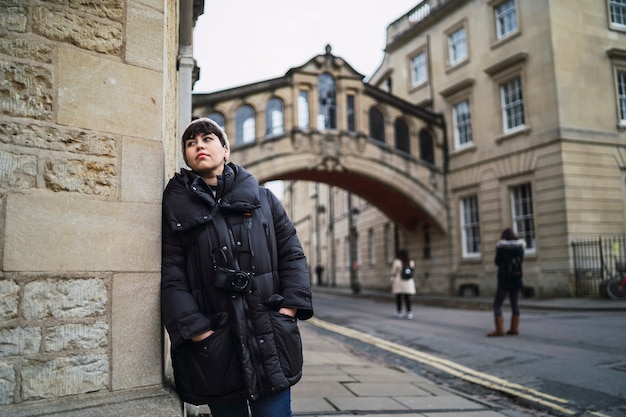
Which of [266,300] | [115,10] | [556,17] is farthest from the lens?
[556,17]

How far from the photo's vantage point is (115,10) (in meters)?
2.67

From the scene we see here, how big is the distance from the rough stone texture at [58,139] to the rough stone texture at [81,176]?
0.06 m

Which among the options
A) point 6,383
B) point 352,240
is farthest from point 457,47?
point 6,383

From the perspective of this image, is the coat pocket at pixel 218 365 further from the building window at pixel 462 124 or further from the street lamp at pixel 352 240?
the street lamp at pixel 352 240

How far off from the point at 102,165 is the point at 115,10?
32.6 inches

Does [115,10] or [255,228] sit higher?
[115,10]

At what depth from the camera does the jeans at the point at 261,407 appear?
7.40 feet

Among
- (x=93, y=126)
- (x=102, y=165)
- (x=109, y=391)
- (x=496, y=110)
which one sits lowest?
(x=109, y=391)

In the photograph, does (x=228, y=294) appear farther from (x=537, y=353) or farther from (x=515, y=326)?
(x=515, y=326)

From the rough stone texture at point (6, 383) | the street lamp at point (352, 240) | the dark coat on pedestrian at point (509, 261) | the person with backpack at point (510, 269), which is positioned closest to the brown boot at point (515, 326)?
the person with backpack at point (510, 269)

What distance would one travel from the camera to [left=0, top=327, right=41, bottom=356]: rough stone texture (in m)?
2.22

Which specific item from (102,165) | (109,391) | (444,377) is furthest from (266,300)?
(444,377)

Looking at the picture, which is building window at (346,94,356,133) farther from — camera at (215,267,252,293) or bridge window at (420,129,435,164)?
camera at (215,267,252,293)

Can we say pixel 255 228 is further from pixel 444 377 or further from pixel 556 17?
pixel 556 17
